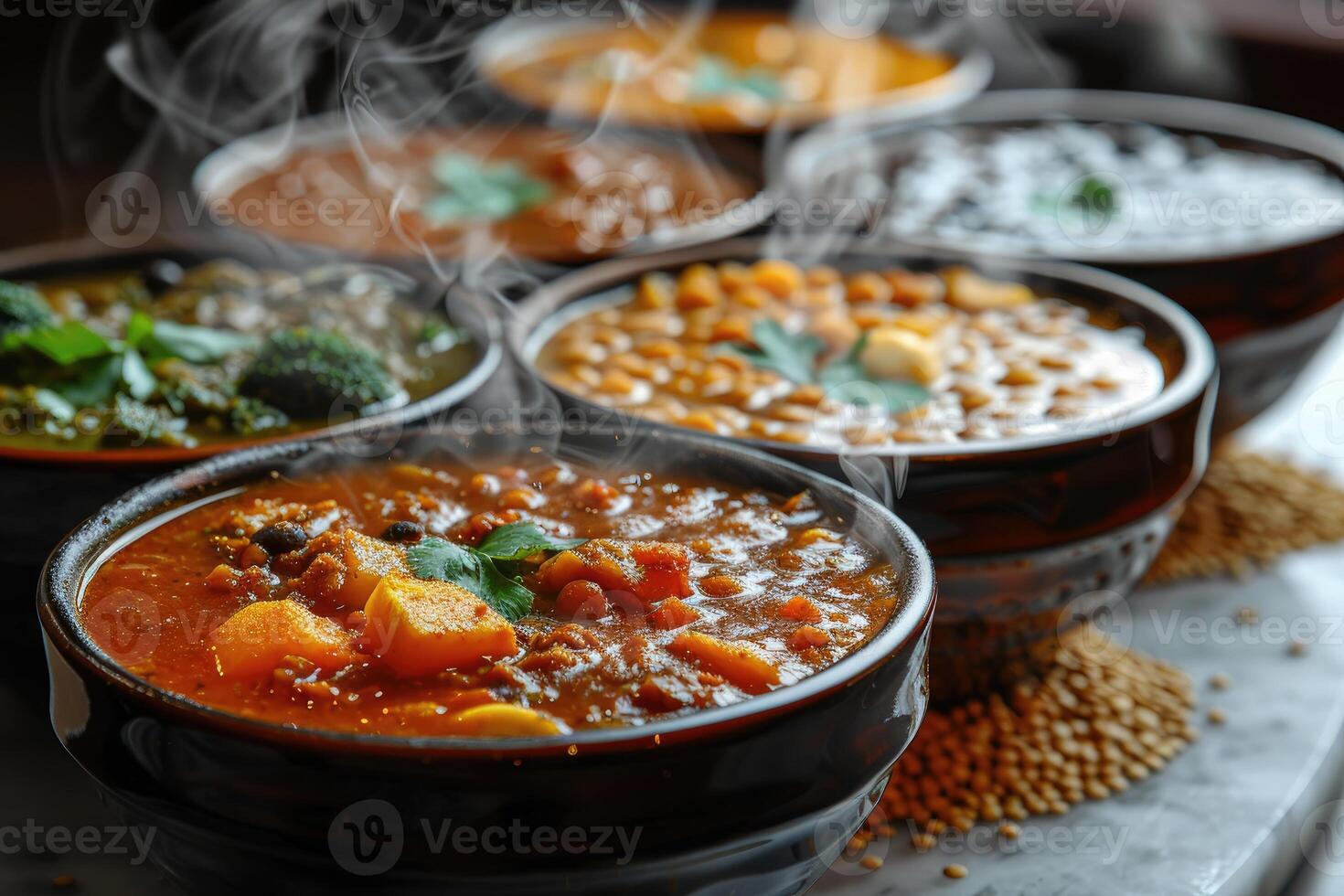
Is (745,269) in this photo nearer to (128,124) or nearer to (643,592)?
(643,592)

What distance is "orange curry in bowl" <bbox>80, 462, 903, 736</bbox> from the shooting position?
1243 millimetres

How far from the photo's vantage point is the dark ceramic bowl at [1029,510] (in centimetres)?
180

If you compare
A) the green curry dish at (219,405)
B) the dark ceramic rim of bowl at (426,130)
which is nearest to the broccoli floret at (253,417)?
the green curry dish at (219,405)

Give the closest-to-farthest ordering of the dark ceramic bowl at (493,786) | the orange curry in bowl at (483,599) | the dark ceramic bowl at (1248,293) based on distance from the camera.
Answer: the dark ceramic bowl at (493,786), the orange curry in bowl at (483,599), the dark ceramic bowl at (1248,293)

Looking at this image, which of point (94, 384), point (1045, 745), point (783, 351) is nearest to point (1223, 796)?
point (1045, 745)

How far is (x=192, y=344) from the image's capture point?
2211 mm

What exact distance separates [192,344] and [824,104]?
2.26m

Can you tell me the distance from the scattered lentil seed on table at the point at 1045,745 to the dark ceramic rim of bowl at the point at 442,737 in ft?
1.80

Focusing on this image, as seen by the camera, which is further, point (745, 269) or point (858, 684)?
point (745, 269)

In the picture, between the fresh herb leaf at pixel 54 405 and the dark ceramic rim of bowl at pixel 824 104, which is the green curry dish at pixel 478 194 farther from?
the fresh herb leaf at pixel 54 405

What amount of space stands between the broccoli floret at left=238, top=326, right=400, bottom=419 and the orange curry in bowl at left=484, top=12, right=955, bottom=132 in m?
1.65

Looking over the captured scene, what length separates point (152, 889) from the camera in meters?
1.69

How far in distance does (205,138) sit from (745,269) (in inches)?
88.6

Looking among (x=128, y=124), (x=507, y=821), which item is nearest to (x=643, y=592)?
(x=507, y=821)
